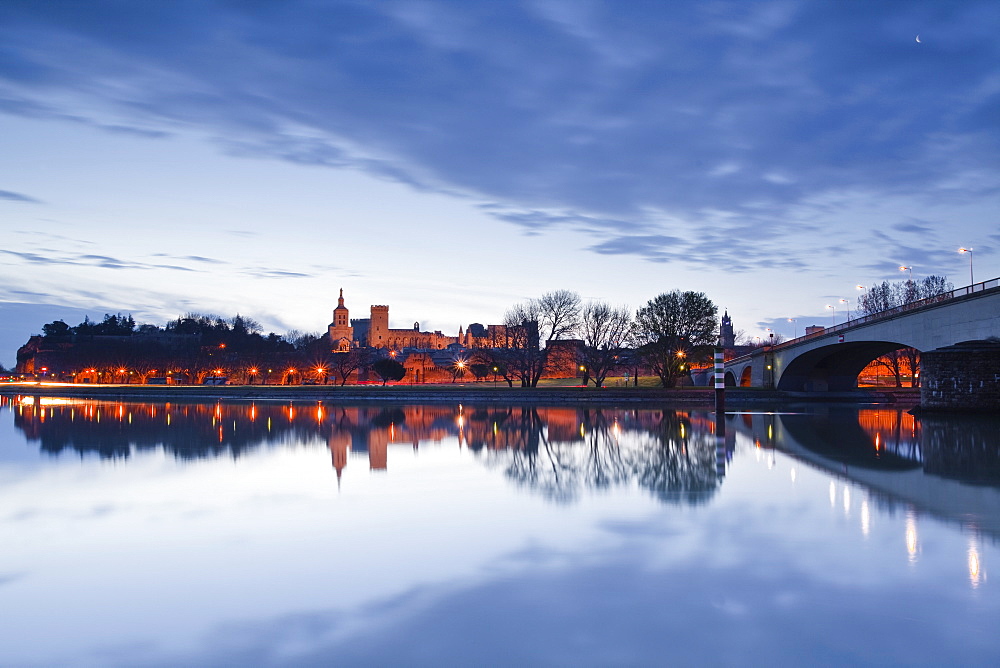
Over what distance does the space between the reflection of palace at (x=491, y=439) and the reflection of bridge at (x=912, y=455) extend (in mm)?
2585

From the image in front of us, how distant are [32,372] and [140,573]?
570ft

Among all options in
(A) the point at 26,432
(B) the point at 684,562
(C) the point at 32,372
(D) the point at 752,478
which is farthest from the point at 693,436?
(C) the point at 32,372

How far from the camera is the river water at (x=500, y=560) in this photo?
6770 mm

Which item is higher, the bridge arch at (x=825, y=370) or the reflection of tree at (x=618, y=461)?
the bridge arch at (x=825, y=370)

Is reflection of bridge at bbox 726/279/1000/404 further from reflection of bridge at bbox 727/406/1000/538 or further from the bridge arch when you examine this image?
reflection of bridge at bbox 727/406/1000/538

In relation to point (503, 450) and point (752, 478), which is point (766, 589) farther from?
point (503, 450)

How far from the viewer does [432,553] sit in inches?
396

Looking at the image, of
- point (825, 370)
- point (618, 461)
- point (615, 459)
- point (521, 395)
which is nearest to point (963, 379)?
point (615, 459)

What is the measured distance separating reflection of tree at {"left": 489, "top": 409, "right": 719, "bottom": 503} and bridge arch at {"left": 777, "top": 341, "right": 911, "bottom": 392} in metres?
31.7

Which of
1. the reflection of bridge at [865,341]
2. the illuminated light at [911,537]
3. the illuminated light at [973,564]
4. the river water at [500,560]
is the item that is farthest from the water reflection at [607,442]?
the reflection of bridge at [865,341]

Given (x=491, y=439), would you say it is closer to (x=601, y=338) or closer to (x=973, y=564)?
(x=973, y=564)

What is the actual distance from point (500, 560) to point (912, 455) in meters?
15.5

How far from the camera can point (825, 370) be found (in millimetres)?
64688

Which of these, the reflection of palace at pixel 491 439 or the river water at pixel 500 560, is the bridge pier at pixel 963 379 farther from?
the river water at pixel 500 560
